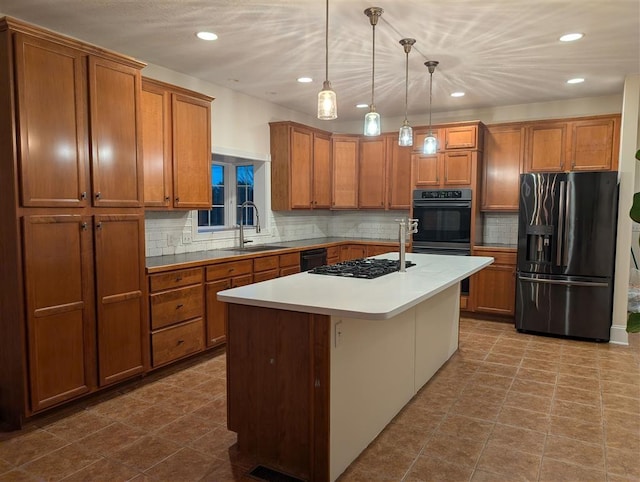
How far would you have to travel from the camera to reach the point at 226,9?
2.91 meters

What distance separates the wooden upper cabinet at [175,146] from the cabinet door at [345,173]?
2379 mm

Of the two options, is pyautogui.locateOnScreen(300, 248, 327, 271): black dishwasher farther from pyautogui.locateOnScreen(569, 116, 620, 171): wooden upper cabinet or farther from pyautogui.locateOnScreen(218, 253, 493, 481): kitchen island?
pyautogui.locateOnScreen(569, 116, 620, 171): wooden upper cabinet

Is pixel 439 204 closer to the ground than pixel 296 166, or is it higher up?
closer to the ground

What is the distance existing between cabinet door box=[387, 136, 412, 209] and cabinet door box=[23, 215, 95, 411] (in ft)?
13.4

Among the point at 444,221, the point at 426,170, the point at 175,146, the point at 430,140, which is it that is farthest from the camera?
the point at 426,170

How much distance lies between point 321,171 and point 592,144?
3191 mm

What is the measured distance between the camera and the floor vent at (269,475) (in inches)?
87.7

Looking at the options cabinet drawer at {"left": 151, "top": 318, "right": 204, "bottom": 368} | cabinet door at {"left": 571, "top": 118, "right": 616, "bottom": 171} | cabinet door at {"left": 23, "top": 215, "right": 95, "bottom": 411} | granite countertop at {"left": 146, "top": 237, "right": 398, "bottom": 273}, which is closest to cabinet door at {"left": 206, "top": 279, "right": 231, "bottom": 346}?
cabinet drawer at {"left": 151, "top": 318, "right": 204, "bottom": 368}

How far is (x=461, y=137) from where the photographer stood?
5445 millimetres

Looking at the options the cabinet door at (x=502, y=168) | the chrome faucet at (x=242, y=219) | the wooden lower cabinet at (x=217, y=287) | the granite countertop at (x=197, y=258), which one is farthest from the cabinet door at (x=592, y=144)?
the wooden lower cabinet at (x=217, y=287)

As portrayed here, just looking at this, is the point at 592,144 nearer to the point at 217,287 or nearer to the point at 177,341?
the point at 217,287

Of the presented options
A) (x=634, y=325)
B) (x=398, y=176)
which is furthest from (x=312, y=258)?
(x=634, y=325)

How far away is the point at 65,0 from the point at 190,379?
9.00ft

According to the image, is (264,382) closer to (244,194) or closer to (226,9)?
(226,9)
